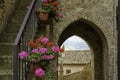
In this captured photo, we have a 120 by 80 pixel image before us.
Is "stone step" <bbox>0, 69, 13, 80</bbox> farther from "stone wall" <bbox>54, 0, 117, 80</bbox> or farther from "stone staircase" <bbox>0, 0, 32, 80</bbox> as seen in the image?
"stone wall" <bbox>54, 0, 117, 80</bbox>

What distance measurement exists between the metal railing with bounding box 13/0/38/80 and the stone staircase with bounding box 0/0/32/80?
1.24ft

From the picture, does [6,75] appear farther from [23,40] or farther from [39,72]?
[39,72]

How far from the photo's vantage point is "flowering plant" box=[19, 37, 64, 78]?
18.9 feet

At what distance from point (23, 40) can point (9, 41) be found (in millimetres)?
2068

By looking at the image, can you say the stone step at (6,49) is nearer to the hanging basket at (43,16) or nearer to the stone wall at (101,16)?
the hanging basket at (43,16)

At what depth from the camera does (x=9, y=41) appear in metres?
7.96

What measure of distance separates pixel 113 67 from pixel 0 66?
212 inches

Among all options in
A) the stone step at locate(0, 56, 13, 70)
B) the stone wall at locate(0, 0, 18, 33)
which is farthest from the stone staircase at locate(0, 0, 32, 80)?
the stone wall at locate(0, 0, 18, 33)

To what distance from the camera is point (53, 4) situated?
8164mm

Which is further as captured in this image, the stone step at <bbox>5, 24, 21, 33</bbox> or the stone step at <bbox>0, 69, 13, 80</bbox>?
the stone step at <bbox>5, 24, 21, 33</bbox>

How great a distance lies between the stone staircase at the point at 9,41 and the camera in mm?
6727

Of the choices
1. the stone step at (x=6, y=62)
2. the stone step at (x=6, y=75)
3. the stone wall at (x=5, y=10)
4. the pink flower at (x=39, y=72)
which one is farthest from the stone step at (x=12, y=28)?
the pink flower at (x=39, y=72)

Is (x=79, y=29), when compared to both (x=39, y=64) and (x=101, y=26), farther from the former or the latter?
(x=39, y=64)

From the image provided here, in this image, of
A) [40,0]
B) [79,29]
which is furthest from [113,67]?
[40,0]
